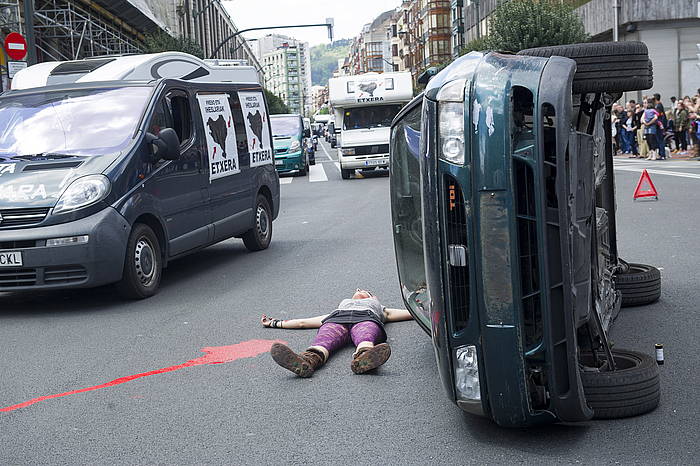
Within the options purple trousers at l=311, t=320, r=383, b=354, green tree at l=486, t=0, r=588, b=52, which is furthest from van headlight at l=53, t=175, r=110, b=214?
green tree at l=486, t=0, r=588, b=52

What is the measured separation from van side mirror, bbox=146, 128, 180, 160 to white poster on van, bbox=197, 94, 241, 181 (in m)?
1.22

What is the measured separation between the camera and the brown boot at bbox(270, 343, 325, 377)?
550 centimetres

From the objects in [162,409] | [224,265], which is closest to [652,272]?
[162,409]

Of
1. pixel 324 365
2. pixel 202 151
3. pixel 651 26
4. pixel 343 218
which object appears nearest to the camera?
pixel 324 365

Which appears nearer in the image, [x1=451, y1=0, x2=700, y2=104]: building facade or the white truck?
the white truck

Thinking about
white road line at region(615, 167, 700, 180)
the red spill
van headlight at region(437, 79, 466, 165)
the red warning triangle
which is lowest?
white road line at region(615, 167, 700, 180)

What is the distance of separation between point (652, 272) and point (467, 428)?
11.4 ft

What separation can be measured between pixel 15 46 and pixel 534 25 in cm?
2914

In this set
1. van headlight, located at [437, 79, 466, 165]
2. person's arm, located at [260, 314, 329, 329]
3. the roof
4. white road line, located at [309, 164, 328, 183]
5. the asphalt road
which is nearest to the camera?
van headlight, located at [437, 79, 466, 165]

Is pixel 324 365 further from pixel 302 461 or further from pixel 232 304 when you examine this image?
pixel 232 304

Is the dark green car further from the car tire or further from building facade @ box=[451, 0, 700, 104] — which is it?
building facade @ box=[451, 0, 700, 104]

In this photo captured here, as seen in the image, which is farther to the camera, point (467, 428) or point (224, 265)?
point (224, 265)

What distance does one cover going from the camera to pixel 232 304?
8.30 metres

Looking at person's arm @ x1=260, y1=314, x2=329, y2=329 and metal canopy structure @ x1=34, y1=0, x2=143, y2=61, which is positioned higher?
metal canopy structure @ x1=34, y1=0, x2=143, y2=61
